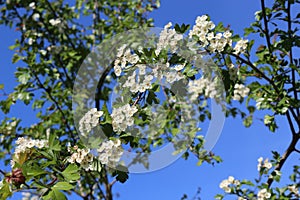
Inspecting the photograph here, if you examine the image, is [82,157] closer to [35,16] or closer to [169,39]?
[169,39]

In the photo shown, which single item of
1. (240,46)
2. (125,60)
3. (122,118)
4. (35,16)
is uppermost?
(35,16)

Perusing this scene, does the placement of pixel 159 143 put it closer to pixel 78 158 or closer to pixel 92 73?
pixel 92 73

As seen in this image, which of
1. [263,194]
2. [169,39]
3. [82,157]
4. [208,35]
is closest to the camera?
[82,157]

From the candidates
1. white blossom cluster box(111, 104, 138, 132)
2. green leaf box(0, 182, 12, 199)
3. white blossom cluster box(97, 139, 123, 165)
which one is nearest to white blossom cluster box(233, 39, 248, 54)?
white blossom cluster box(111, 104, 138, 132)

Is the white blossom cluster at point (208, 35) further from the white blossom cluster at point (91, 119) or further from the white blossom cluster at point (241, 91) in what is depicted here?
the white blossom cluster at point (241, 91)

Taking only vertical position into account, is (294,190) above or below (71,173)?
above

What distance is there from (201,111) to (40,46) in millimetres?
1724

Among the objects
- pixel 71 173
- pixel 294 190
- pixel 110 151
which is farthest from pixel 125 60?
pixel 294 190

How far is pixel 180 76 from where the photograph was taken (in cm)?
151

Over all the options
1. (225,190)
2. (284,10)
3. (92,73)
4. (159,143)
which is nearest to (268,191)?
(225,190)

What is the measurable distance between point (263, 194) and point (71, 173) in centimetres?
156

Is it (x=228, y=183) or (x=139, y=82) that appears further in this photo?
(x=228, y=183)

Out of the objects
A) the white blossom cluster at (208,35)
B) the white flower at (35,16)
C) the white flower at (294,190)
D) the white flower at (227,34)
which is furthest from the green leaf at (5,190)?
the white flower at (35,16)

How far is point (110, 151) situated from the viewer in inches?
53.7
